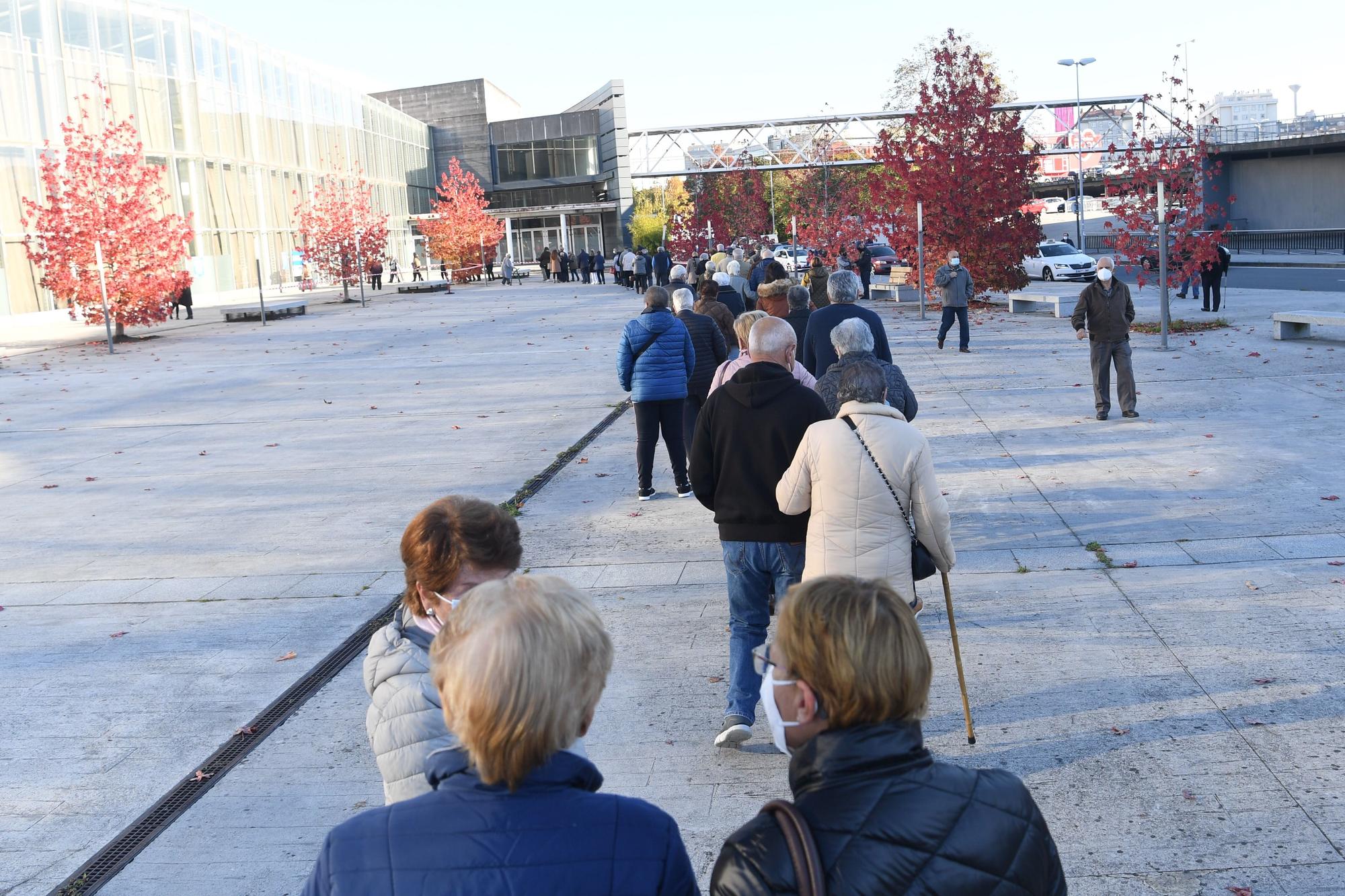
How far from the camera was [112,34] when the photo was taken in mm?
46062

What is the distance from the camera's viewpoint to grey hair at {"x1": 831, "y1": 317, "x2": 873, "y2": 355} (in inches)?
256

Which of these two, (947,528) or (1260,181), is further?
(1260,181)

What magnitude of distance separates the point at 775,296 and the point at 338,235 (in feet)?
149

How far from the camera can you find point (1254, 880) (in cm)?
422

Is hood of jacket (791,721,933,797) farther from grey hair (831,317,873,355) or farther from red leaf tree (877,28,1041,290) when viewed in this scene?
red leaf tree (877,28,1041,290)

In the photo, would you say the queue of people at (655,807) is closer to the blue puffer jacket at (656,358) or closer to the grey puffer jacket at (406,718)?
the grey puffer jacket at (406,718)

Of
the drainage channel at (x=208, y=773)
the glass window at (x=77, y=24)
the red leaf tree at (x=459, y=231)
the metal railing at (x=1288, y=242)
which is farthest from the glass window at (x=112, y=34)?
the drainage channel at (x=208, y=773)

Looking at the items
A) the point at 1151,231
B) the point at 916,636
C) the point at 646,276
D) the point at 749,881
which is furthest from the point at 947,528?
the point at 646,276

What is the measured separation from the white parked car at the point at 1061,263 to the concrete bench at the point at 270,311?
2539 cm

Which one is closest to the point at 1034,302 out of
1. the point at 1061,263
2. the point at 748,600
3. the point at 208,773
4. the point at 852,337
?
the point at 1061,263

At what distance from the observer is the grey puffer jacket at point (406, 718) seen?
3049 millimetres

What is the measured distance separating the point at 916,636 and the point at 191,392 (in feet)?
67.5

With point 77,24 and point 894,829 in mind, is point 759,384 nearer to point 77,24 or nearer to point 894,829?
point 894,829

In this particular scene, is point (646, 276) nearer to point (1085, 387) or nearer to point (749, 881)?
point (1085, 387)
